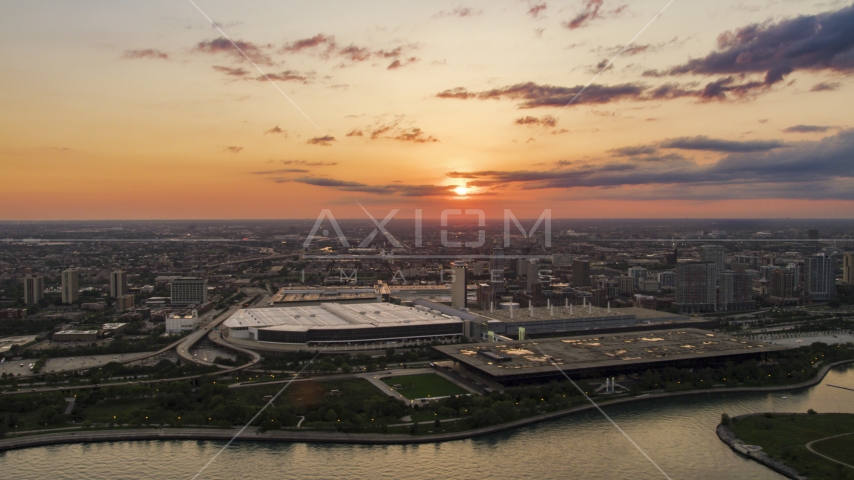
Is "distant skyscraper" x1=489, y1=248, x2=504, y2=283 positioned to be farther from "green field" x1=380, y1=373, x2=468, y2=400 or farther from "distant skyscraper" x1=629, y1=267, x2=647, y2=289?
"green field" x1=380, y1=373, x2=468, y2=400

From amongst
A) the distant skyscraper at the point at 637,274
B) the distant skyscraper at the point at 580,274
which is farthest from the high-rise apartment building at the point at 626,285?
the distant skyscraper at the point at 637,274

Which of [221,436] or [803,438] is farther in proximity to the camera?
[221,436]

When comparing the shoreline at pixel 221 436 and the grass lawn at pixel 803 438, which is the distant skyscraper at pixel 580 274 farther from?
the shoreline at pixel 221 436

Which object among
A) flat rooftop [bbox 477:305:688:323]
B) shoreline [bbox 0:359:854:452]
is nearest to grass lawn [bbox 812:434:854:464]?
shoreline [bbox 0:359:854:452]

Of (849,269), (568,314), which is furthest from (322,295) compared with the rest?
(849,269)

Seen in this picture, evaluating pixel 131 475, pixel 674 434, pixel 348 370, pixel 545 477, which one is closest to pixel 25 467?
pixel 131 475

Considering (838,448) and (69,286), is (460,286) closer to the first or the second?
(838,448)
